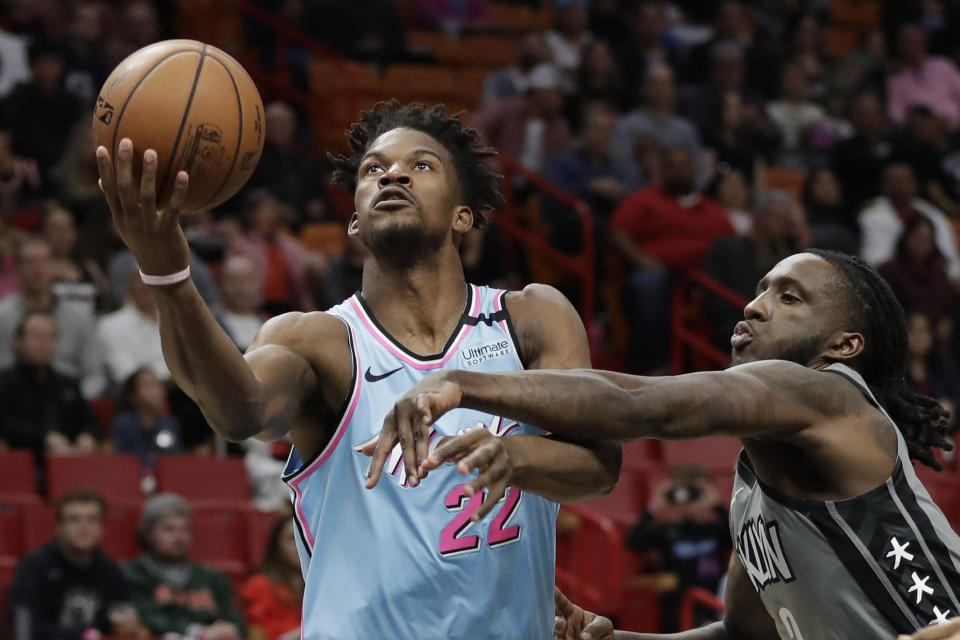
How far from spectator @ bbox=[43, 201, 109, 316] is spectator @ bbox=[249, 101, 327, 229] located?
2032mm

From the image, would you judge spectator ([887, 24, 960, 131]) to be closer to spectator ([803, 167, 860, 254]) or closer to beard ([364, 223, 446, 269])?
spectator ([803, 167, 860, 254])

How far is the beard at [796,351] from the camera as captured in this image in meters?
4.16

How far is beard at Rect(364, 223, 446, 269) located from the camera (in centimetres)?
427

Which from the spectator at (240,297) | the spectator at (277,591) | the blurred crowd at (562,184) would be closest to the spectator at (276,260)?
the blurred crowd at (562,184)

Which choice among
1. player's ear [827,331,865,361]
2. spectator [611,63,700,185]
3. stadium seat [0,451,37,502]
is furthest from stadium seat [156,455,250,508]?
player's ear [827,331,865,361]

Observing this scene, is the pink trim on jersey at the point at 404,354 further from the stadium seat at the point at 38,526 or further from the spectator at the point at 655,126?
the spectator at the point at 655,126

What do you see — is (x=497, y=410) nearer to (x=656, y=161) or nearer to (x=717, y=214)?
(x=717, y=214)

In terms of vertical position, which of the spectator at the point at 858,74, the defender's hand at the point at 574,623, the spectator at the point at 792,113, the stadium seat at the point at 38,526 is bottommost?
the stadium seat at the point at 38,526

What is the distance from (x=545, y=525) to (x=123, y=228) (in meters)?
1.40

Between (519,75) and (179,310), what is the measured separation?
10.1m

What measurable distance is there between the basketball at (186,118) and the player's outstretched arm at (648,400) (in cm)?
86

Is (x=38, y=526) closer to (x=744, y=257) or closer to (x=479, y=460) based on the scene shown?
(x=744, y=257)

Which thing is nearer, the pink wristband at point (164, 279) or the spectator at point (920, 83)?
the pink wristband at point (164, 279)

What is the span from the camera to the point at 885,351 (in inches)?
167
